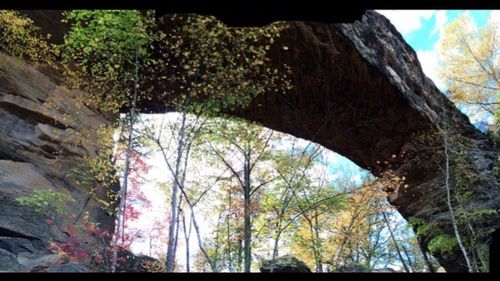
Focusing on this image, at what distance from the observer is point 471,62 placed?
14492 mm

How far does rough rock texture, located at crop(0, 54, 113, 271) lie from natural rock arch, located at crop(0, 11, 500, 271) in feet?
0.09

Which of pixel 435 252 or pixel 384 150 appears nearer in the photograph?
pixel 435 252

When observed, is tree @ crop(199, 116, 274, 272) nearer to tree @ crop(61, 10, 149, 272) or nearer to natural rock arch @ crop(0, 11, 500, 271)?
natural rock arch @ crop(0, 11, 500, 271)

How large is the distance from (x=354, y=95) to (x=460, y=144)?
3497mm

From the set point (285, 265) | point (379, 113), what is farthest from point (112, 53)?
point (379, 113)

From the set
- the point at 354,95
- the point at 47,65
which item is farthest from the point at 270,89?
the point at 47,65

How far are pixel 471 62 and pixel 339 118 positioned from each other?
5.17 m

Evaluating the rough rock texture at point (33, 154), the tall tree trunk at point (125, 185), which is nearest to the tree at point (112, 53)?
the tall tree trunk at point (125, 185)

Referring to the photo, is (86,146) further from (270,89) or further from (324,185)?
(324,185)

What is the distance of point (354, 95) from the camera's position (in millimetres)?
13086

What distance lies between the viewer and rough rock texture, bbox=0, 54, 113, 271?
877cm

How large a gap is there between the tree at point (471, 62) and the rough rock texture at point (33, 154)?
11.8 metres

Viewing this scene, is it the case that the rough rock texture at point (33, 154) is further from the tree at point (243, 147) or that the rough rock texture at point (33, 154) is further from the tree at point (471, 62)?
the tree at point (471, 62)

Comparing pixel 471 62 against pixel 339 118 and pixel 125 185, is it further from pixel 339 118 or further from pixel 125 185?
pixel 125 185
